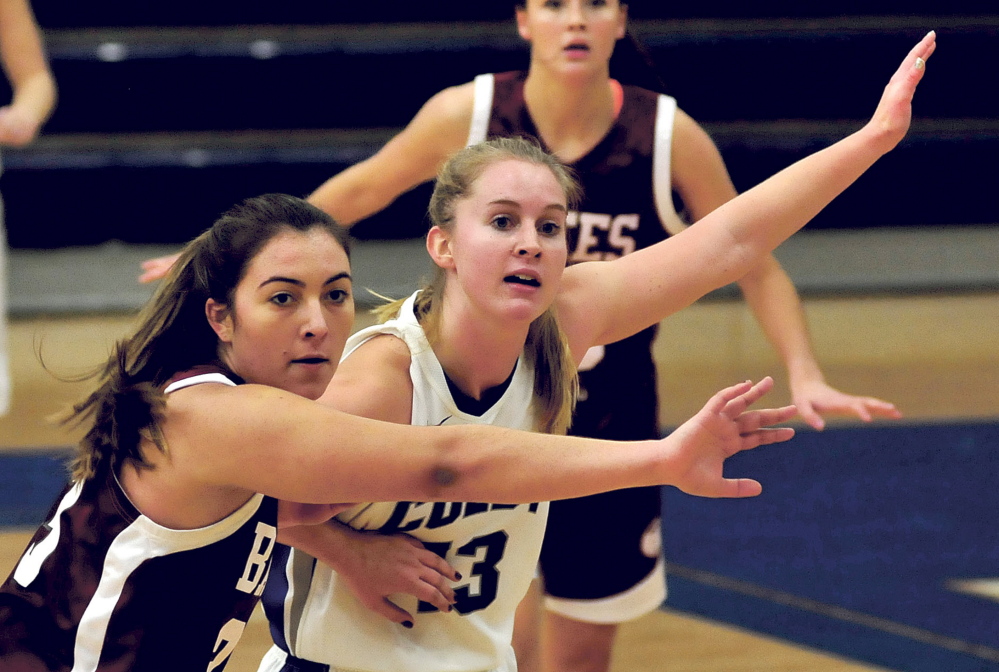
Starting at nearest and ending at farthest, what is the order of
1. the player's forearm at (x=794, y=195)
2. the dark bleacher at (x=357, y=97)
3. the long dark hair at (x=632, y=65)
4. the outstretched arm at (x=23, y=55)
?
the player's forearm at (x=794, y=195)
the long dark hair at (x=632, y=65)
the outstretched arm at (x=23, y=55)
the dark bleacher at (x=357, y=97)

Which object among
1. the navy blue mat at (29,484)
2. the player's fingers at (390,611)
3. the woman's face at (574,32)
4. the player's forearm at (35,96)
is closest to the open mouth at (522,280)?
the player's fingers at (390,611)

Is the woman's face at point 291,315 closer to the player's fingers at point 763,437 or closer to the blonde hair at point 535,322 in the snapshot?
the blonde hair at point 535,322

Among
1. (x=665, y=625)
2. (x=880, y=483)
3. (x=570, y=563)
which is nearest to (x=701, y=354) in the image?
(x=880, y=483)

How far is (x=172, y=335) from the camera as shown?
72.7 inches

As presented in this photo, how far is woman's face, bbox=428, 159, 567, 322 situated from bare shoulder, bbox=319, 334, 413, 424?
14 cm

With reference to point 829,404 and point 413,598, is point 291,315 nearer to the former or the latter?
Answer: point 413,598

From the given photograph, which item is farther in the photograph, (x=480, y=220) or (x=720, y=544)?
(x=720, y=544)

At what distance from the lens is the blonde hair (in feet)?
6.82

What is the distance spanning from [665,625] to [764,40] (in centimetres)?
485

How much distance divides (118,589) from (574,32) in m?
1.49

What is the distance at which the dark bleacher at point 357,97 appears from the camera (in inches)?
286

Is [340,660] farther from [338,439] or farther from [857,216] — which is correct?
[857,216]

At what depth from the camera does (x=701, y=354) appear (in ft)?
21.5

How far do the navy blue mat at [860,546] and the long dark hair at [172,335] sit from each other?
84.3 inches
